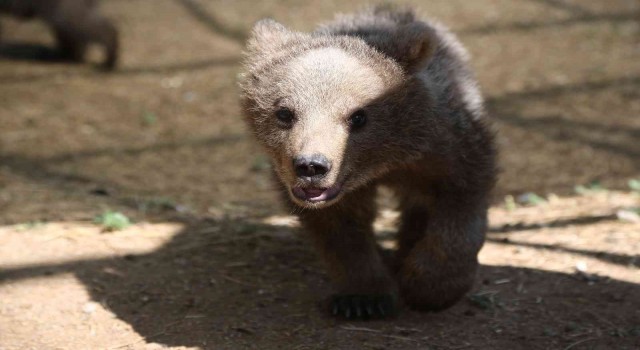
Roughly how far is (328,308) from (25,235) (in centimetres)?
201

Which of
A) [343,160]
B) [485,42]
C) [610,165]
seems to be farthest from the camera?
[485,42]

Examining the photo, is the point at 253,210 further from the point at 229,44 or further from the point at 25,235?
the point at 229,44

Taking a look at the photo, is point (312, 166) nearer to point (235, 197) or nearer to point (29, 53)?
point (235, 197)

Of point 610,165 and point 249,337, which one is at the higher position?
point 610,165

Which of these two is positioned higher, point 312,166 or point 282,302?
point 312,166

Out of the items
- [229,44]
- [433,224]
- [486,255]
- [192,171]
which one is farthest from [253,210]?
[229,44]

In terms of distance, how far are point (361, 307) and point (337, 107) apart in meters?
1.10

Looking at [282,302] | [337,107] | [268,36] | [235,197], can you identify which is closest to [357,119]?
[337,107]

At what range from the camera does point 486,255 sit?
213 inches

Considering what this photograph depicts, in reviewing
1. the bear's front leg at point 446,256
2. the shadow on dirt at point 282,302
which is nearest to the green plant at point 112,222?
the shadow on dirt at point 282,302

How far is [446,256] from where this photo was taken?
445 centimetres

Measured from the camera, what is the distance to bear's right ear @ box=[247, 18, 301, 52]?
458 cm

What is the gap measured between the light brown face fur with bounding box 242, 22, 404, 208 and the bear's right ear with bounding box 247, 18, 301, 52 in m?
0.16

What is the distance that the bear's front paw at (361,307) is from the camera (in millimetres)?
4539
